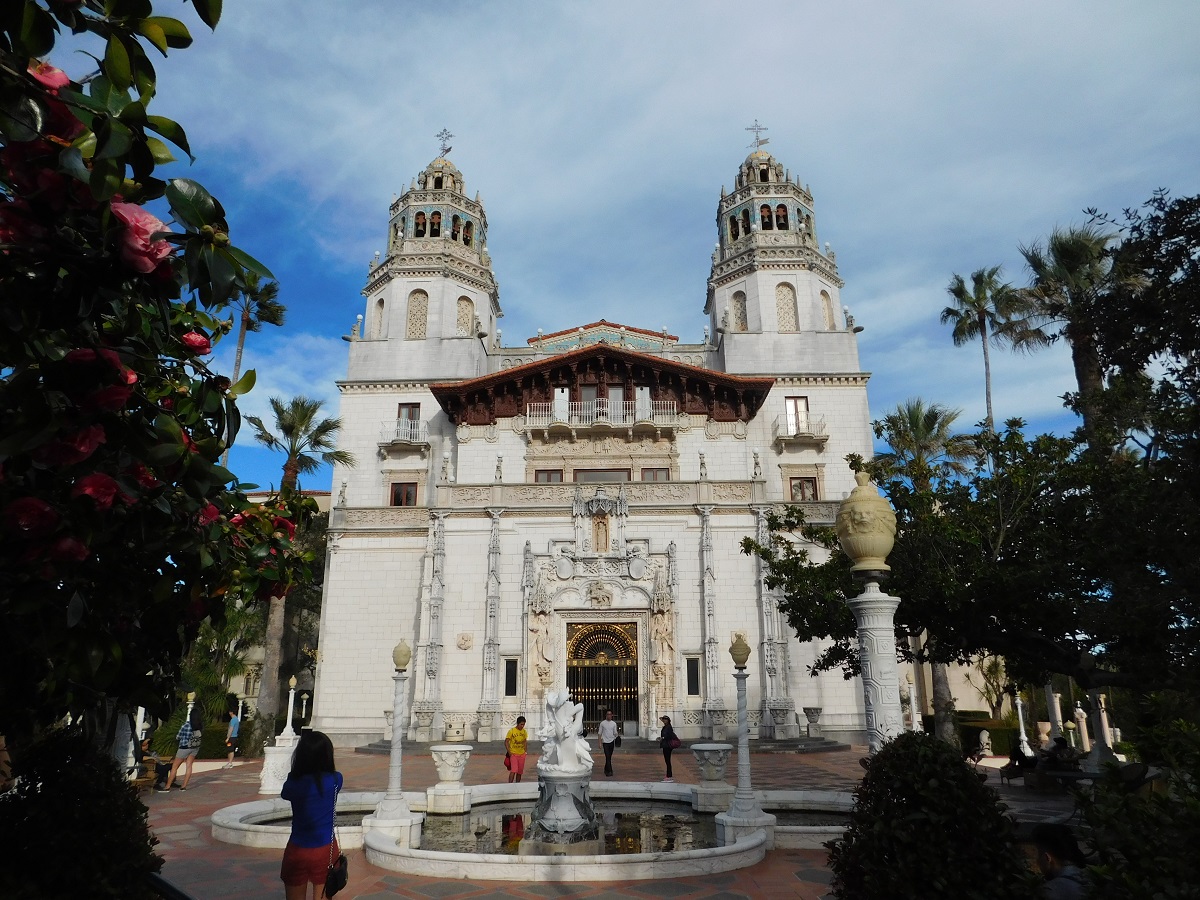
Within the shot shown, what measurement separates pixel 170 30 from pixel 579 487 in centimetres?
2904

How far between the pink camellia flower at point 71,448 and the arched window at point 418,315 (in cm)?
3547

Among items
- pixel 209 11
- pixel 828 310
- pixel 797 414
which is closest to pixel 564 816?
pixel 209 11

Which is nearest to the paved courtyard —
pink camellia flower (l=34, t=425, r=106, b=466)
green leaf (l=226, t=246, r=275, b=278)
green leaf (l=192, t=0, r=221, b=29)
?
pink camellia flower (l=34, t=425, r=106, b=466)

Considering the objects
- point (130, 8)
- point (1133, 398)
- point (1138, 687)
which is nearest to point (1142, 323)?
point (1133, 398)

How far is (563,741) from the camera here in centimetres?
1269

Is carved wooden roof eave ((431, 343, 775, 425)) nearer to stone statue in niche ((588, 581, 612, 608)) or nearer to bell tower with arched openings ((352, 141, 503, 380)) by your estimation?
bell tower with arched openings ((352, 141, 503, 380))

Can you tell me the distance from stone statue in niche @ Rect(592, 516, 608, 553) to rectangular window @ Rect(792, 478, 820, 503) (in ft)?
29.2

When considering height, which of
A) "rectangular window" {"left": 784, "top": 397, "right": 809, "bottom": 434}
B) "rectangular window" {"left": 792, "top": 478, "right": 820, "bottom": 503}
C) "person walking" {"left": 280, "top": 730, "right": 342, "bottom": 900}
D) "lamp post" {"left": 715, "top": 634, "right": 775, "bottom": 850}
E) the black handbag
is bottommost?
"lamp post" {"left": 715, "top": 634, "right": 775, "bottom": 850}

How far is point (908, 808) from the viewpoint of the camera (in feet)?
17.4

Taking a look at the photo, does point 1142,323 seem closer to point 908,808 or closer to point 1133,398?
point 1133,398

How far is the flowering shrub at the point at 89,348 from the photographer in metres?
2.33

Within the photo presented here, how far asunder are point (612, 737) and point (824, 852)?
9.00 metres

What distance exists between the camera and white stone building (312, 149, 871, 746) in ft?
94.8

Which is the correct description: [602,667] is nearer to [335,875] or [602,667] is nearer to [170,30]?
[335,875]
